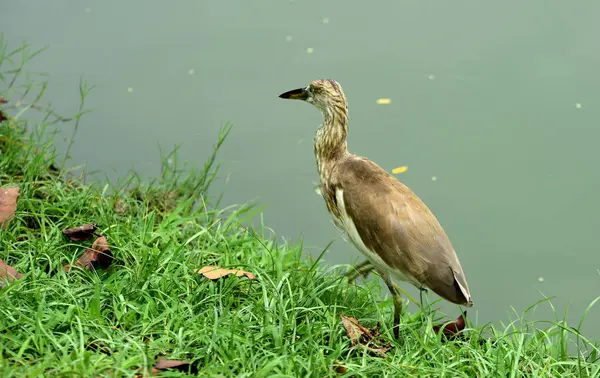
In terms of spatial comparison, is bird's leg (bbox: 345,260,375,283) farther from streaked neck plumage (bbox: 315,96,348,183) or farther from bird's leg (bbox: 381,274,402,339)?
streaked neck plumage (bbox: 315,96,348,183)

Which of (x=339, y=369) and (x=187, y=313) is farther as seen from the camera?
(x=187, y=313)

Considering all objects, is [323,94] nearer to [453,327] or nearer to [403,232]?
[403,232]

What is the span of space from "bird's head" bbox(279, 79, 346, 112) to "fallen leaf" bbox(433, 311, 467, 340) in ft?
3.84

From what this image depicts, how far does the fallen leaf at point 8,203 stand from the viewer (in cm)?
397

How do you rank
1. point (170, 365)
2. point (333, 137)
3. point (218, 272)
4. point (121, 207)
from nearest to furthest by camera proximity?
1. point (170, 365)
2. point (218, 272)
3. point (333, 137)
4. point (121, 207)

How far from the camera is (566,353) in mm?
3643

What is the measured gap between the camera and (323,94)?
13.9 feet

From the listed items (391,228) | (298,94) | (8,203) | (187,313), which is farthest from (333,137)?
(8,203)

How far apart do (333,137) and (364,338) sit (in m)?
1.09

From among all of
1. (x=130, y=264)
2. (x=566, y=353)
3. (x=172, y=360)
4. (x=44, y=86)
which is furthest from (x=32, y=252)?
(x=566, y=353)

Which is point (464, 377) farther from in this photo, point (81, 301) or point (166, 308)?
point (81, 301)

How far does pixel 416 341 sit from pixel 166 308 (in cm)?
106

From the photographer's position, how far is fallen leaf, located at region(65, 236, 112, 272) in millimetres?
3779

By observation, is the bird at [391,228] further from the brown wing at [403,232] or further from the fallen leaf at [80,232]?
the fallen leaf at [80,232]
